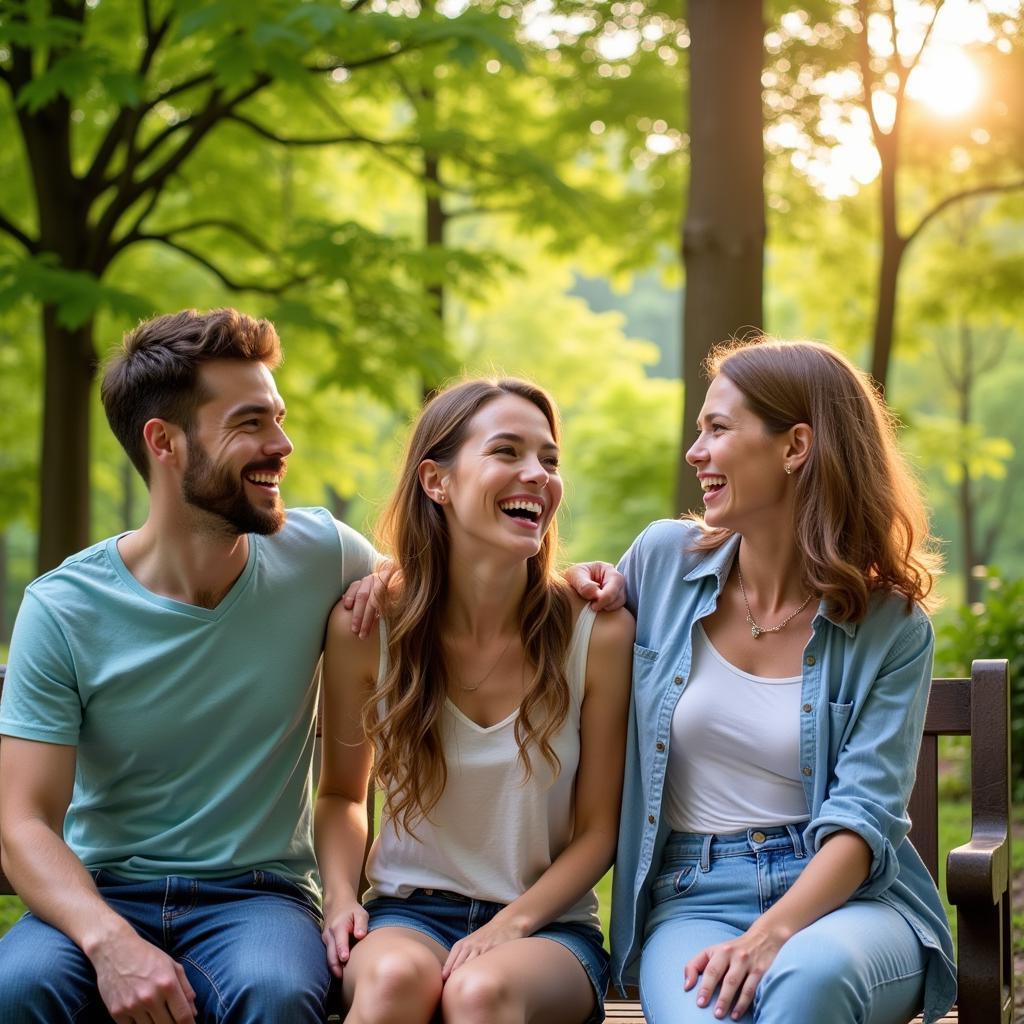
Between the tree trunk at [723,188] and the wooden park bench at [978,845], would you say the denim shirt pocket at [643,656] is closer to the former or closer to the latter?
the wooden park bench at [978,845]

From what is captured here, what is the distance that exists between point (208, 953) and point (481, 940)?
649 millimetres

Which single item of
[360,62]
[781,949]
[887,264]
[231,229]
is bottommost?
[781,949]

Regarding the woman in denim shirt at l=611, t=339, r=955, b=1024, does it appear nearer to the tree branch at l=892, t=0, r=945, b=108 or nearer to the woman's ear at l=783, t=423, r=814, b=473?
the woman's ear at l=783, t=423, r=814, b=473

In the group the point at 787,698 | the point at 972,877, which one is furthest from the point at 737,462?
the point at 972,877

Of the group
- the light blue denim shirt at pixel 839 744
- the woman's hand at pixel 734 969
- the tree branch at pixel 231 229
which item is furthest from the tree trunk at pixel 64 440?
the woman's hand at pixel 734 969

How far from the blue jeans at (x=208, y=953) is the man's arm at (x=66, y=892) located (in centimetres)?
7

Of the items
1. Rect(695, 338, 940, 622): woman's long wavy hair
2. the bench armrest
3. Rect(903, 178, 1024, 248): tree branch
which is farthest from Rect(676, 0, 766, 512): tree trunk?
Rect(903, 178, 1024, 248): tree branch

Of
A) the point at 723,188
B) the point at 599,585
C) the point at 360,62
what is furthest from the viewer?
the point at 360,62

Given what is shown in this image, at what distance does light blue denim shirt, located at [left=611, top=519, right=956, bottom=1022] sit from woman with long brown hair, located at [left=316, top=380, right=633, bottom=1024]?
0.07m

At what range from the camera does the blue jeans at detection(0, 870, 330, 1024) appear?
308cm

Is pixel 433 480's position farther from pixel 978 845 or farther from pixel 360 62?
pixel 360 62

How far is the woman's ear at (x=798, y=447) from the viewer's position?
3.50 meters

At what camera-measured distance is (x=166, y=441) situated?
11.7 ft

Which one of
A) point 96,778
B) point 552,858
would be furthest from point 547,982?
point 96,778
